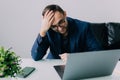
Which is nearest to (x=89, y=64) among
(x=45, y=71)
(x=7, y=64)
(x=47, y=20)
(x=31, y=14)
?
(x=45, y=71)

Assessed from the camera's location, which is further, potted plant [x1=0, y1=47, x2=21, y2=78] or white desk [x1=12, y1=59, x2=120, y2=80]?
white desk [x1=12, y1=59, x2=120, y2=80]

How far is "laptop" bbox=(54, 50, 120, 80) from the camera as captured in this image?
1.40 m

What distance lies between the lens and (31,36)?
3012 millimetres

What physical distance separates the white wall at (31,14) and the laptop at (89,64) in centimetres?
144

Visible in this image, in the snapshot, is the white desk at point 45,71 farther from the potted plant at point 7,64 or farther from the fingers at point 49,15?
the fingers at point 49,15

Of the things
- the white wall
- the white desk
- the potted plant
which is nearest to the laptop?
the white desk

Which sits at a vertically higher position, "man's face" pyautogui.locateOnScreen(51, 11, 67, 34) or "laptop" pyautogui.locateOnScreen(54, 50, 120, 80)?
"man's face" pyautogui.locateOnScreen(51, 11, 67, 34)

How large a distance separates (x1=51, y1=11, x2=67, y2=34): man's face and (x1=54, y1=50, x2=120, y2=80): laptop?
45cm

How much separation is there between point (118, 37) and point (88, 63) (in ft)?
3.93

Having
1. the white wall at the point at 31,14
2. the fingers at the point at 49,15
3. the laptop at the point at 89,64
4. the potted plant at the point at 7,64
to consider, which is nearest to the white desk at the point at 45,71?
the laptop at the point at 89,64

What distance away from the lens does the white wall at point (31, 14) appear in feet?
9.43

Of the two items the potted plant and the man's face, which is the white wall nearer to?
the man's face

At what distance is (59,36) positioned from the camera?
2.03 metres

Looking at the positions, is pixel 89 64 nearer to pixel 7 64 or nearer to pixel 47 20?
pixel 7 64
